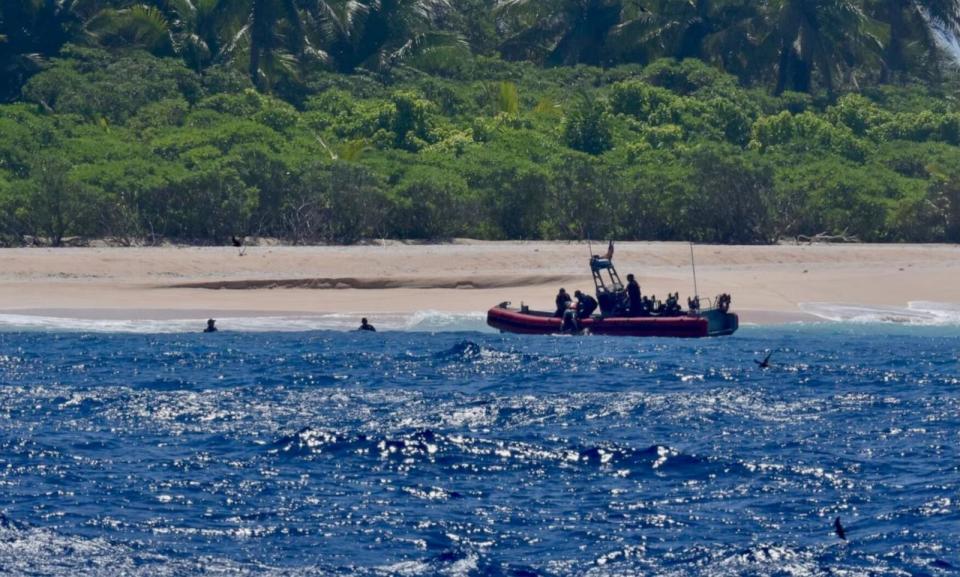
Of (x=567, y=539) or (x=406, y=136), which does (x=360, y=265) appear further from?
(x=567, y=539)

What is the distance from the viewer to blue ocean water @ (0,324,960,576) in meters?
11.8

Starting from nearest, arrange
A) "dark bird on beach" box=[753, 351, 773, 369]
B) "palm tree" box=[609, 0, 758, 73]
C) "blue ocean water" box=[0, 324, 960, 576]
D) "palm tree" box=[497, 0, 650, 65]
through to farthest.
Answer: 1. "blue ocean water" box=[0, 324, 960, 576]
2. "dark bird on beach" box=[753, 351, 773, 369]
3. "palm tree" box=[609, 0, 758, 73]
4. "palm tree" box=[497, 0, 650, 65]

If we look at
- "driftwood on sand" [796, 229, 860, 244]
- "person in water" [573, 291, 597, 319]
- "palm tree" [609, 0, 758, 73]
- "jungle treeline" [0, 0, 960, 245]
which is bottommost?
"person in water" [573, 291, 597, 319]

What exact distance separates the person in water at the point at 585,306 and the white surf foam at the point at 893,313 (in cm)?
483

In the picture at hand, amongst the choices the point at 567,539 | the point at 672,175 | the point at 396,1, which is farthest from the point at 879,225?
the point at 567,539

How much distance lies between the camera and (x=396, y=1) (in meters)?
50.8

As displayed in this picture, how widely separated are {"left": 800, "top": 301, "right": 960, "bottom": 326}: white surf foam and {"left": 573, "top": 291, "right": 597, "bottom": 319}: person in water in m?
4.83

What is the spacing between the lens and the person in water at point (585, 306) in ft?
84.8

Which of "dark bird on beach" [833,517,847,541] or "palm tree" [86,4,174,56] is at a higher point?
"palm tree" [86,4,174,56]

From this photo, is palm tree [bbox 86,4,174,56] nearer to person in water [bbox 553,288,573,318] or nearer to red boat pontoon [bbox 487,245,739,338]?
red boat pontoon [bbox 487,245,739,338]

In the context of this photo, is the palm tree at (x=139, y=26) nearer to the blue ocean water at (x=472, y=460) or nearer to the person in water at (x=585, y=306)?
the blue ocean water at (x=472, y=460)

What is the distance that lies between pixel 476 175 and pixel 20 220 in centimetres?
1091

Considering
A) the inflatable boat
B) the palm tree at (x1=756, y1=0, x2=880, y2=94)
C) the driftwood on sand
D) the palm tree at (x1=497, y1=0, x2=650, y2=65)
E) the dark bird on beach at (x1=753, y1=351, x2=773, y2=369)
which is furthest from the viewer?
the palm tree at (x1=497, y1=0, x2=650, y2=65)

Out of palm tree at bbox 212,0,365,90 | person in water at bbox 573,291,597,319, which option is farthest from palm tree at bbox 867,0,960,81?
person in water at bbox 573,291,597,319
